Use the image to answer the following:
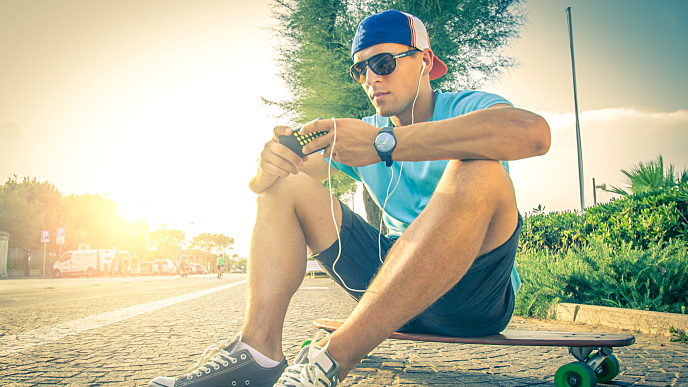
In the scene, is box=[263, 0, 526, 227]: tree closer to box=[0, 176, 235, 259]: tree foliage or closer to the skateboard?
the skateboard

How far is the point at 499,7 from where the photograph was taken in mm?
12547

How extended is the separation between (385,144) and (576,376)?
1146mm

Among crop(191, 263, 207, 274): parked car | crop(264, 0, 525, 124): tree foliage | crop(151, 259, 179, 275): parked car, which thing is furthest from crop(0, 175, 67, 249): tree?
crop(264, 0, 525, 124): tree foliage

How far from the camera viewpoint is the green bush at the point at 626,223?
4.52 meters

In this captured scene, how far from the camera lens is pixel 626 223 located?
504 cm

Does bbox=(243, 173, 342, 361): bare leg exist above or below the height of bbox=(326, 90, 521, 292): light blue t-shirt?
below

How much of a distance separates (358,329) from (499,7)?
1373cm

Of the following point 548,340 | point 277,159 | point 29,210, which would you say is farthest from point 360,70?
point 29,210

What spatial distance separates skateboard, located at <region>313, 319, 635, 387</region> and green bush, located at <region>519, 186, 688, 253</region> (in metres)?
3.14

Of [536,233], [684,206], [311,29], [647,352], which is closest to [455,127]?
[647,352]

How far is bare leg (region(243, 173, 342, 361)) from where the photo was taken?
1.55 meters

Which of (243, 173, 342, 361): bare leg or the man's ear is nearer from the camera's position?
(243, 173, 342, 361): bare leg

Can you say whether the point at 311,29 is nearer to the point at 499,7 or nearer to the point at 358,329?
the point at 499,7

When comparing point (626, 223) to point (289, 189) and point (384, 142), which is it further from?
point (289, 189)
